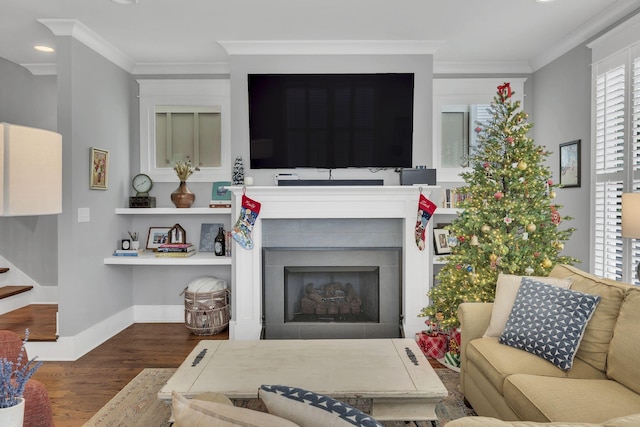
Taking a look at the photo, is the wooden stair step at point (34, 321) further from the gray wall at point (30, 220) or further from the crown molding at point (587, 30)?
the crown molding at point (587, 30)

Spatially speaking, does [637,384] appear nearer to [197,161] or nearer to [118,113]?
[197,161]

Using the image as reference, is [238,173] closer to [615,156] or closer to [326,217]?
[326,217]

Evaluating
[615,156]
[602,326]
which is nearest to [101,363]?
[602,326]

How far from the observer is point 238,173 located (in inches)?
152

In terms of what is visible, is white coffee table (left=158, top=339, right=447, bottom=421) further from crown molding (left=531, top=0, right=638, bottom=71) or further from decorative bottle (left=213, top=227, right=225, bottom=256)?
crown molding (left=531, top=0, right=638, bottom=71)

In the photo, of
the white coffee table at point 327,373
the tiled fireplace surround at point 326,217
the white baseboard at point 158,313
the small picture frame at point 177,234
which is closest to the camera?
the white coffee table at point 327,373

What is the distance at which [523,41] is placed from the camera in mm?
3828

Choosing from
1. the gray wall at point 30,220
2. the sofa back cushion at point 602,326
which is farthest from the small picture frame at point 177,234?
the sofa back cushion at point 602,326

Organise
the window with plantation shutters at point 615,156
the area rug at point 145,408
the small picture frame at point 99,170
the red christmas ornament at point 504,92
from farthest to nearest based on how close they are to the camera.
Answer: the small picture frame at point 99,170 → the red christmas ornament at point 504,92 → the window with plantation shutters at point 615,156 → the area rug at point 145,408

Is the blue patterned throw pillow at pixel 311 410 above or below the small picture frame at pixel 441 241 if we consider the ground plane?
below

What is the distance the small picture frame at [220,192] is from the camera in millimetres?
4418

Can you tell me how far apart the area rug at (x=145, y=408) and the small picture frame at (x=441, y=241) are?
1449mm

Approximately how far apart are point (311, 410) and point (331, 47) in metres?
3.49

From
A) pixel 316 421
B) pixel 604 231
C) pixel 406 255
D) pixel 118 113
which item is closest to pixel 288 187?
pixel 406 255
